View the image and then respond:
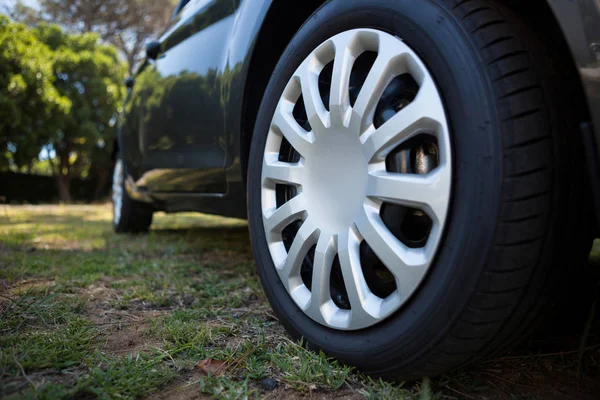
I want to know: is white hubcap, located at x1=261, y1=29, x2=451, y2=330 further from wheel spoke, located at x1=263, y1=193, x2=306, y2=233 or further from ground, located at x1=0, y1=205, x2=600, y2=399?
ground, located at x1=0, y1=205, x2=600, y2=399

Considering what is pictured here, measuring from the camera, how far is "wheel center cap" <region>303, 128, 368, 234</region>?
4.16ft

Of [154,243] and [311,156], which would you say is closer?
[311,156]

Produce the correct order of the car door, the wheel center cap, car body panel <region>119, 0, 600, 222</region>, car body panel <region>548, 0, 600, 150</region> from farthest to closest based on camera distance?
the car door < car body panel <region>119, 0, 600, 222</region> < the wheel center cap < car body panel <region>548, 0, 600, 150</region>

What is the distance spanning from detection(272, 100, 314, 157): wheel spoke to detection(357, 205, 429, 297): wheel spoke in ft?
1.05

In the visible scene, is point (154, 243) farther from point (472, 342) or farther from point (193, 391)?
point (472, 342)

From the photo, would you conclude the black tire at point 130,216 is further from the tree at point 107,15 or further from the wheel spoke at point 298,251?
the tree at point 107,15

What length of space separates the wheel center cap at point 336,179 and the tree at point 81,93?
546 inches

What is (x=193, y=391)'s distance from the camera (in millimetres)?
1121

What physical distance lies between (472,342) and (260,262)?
721 millimetres

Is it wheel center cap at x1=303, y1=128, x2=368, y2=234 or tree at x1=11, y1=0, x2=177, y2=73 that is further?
tree at x1=11, y1=0, x2=177, y2=73

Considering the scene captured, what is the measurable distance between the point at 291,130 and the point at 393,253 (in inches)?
21.2

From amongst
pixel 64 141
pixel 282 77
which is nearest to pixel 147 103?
pixel 282 77

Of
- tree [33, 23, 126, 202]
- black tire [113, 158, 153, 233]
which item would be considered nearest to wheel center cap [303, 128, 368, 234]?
black tire [113, 158, 153, 233]

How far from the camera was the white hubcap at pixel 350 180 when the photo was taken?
1.07 metres
